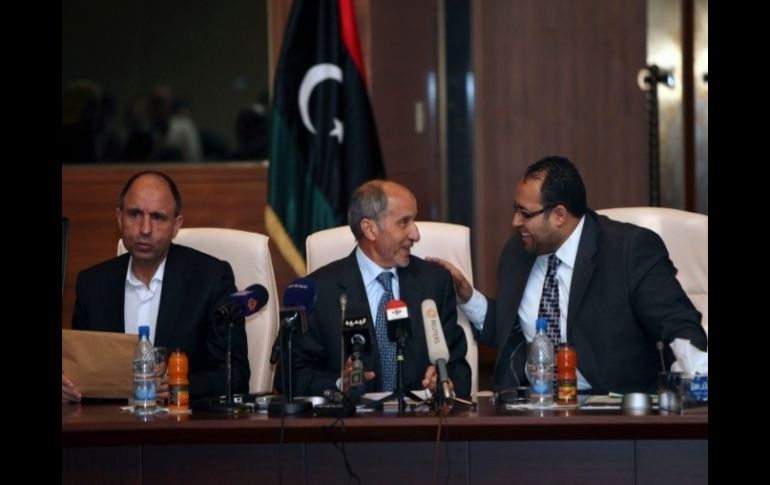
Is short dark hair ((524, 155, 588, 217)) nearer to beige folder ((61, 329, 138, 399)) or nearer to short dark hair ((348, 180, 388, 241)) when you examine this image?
short dark hair ((348, 180, 388, 241))

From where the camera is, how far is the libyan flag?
6.14 meters

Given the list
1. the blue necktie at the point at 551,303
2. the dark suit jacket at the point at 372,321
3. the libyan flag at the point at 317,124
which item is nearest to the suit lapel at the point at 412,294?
the dark suit jacket at the point at 372,321

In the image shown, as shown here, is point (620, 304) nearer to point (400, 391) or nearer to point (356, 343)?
point (400, 391)

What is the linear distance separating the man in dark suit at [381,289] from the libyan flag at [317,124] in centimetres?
179

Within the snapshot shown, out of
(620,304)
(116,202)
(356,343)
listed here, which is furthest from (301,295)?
(116,202)

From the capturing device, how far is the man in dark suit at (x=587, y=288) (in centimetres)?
413

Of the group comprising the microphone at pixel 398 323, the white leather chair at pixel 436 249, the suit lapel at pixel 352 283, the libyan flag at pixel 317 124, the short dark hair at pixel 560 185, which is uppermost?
the libyan flag at pixel 317 124

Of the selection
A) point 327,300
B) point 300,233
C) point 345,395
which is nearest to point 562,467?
point 345,395

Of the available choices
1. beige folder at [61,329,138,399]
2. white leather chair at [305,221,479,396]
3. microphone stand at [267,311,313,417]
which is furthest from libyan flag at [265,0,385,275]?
microphone stand at [267,311,313,417]

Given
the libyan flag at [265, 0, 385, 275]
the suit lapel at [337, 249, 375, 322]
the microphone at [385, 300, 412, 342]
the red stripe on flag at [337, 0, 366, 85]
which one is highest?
the red stripe on flag at [337, 0, 366, 85]

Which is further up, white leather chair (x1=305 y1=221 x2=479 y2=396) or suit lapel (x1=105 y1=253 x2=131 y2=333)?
white leather chair (x1=305 y1=221 x2=479 y2=396)

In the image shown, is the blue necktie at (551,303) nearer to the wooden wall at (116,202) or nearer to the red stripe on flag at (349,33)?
the red stripe on flag at (349,33)

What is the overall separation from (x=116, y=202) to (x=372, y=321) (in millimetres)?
3308

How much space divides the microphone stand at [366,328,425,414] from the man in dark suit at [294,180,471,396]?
1.50 ft
